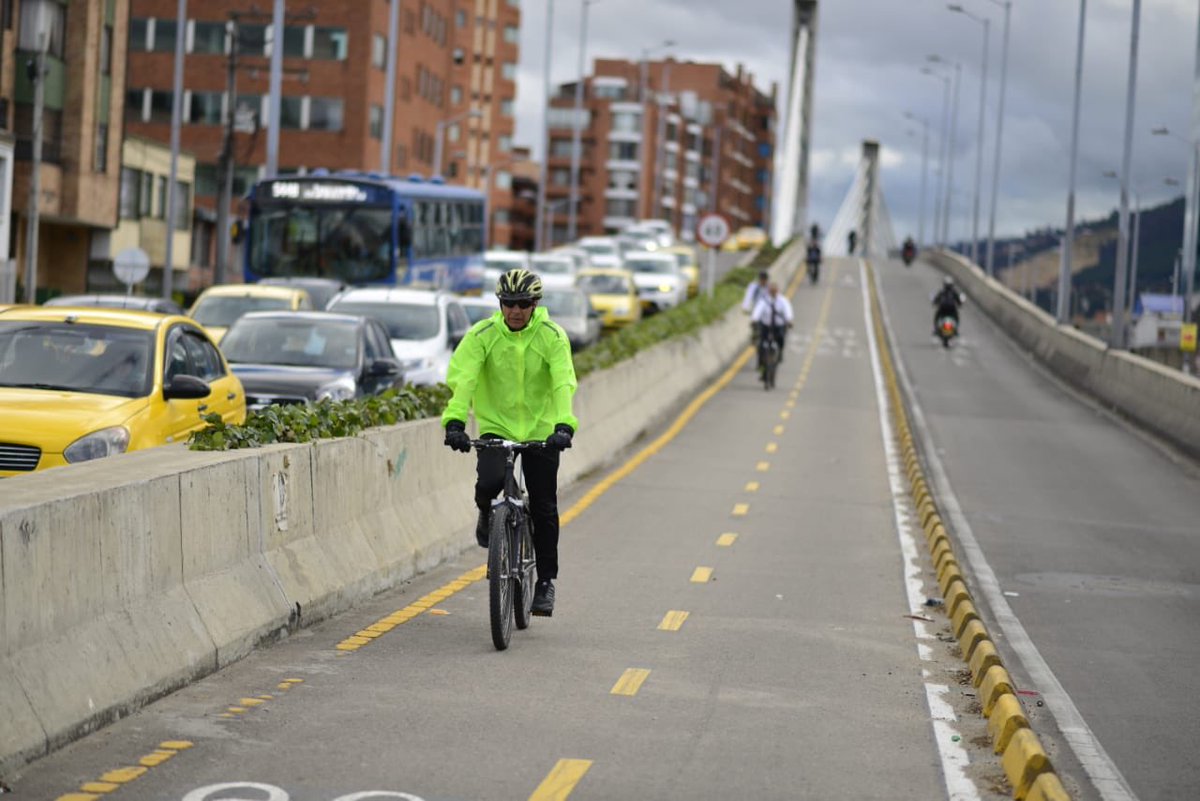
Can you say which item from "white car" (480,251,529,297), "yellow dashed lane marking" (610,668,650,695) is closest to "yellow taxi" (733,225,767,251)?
"white car" (480,251,529,297)

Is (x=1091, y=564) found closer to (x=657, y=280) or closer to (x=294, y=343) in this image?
(x=294, y=343)

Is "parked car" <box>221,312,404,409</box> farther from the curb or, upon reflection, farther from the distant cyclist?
the distant cyclist

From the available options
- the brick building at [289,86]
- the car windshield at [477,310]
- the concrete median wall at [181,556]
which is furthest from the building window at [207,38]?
the concrete median wall at [181,556]

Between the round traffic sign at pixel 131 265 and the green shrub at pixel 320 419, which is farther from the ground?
the round traffic sign at pixel 131 265

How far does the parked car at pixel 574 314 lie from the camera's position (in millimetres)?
40406

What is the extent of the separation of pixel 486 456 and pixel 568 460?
10.9 m

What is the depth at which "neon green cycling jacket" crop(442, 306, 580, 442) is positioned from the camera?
10.6m

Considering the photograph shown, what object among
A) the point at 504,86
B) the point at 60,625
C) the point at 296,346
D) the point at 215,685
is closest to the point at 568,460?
the point at 296,346

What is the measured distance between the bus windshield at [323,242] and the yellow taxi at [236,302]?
11199 mm

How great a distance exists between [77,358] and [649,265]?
161 ft

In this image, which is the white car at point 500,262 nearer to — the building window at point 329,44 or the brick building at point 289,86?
the brick building at point 289,86

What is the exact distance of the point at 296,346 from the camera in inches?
845

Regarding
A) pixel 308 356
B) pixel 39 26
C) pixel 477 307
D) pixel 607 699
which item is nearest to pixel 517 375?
pixel 607 699

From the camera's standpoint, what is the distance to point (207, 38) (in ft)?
308
